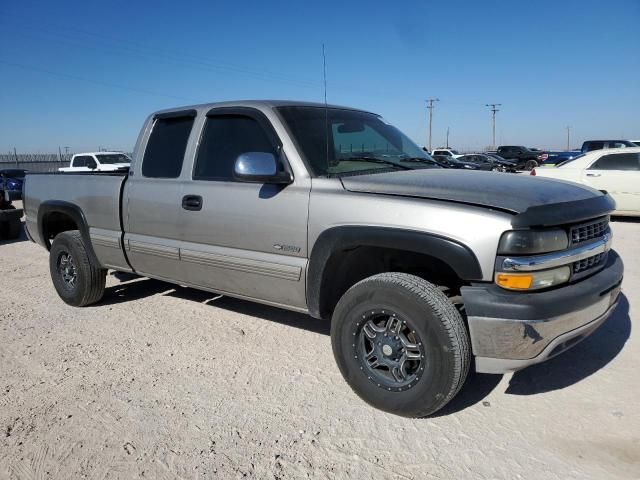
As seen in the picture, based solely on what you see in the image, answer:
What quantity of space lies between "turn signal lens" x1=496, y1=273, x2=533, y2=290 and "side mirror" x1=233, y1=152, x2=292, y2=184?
5.04ft

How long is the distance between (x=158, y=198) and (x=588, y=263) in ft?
10.4

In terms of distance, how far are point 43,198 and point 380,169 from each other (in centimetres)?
375

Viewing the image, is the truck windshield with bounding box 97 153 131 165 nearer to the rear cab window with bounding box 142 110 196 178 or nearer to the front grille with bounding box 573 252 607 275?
the rear cab window with bounding box 142 110 196 178

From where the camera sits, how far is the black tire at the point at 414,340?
2.62 meters

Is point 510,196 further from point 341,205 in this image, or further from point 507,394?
point 507,394

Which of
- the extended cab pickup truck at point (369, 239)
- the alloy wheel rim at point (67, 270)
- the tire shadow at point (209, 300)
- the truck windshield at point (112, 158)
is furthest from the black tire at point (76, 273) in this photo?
the truck windshield at point (112, 158)

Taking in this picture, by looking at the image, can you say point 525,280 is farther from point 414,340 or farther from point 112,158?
point 112,158

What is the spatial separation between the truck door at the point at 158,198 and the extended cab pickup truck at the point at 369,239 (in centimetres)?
1

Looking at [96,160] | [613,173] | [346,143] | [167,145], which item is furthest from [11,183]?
[613,173]

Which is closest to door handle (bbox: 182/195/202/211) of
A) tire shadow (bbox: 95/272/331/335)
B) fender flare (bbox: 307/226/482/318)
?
fender flare (bbox: 307/226/482/318)

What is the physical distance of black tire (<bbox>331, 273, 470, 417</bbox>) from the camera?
8.61 ft

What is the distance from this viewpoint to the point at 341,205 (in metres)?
3.03

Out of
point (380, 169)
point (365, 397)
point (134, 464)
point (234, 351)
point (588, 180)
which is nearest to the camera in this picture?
point (134, 464)

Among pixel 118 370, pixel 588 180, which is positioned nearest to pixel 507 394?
pixel 118 370
